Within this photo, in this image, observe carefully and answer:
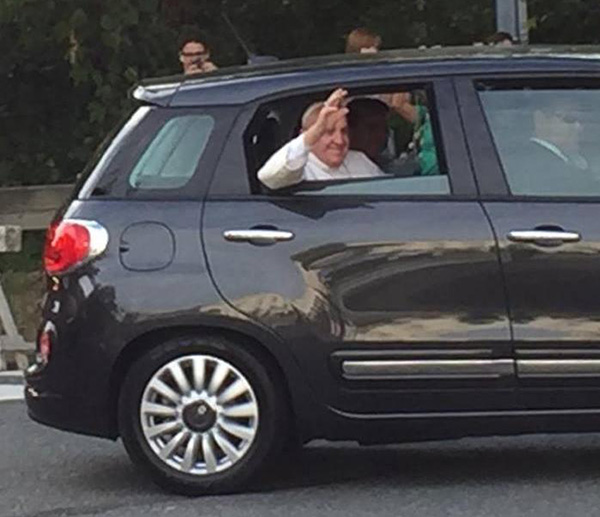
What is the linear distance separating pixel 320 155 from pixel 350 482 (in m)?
1.23

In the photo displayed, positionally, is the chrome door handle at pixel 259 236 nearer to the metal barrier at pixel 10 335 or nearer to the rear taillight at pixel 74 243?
the rear taillight at pixel 74 243

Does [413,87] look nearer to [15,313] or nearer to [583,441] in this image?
[583,441]

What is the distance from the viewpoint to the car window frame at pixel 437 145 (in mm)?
7039

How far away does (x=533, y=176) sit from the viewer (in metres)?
7.04

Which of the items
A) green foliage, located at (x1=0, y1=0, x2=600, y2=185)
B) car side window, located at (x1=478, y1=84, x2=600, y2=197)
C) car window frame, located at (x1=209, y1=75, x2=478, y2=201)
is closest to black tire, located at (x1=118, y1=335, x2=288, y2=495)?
car window frame, located at (x1=209, y1=75, x2=478, y2=201)

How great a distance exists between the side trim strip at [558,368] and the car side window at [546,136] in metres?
0.60

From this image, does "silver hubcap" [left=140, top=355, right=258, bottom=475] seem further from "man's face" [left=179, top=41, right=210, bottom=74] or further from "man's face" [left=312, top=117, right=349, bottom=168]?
"man's face" [left=179, top=41, right=210, bottom=74]

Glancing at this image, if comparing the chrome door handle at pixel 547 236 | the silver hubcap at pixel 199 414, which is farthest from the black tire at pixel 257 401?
the chrome door handle at pixel 547 236

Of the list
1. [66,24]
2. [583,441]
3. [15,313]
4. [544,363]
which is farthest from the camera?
[66,24]

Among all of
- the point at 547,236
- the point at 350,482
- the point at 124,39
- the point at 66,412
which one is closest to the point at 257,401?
the point at 350,482

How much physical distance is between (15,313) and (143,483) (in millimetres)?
5626

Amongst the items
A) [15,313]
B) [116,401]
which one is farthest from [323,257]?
[15,313]

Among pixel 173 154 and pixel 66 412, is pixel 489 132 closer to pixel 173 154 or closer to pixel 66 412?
pixel 173 154

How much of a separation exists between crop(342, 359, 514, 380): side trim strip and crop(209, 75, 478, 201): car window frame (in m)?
0.59
